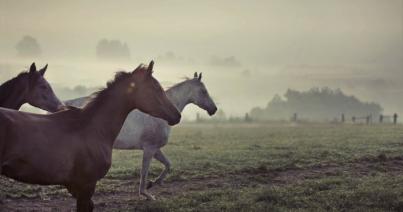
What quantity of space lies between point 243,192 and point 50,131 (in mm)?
5757

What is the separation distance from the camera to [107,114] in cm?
833

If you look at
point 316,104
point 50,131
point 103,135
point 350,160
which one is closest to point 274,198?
point 103,135

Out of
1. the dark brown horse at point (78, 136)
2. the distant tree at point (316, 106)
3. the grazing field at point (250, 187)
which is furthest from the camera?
the distant tree at point (316, 106)

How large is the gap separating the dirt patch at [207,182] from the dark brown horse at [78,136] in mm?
2997

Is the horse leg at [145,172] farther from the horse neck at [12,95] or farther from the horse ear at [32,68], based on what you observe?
the horse ear at [32,68]

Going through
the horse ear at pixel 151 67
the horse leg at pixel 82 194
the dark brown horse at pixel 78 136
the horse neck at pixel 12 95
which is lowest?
the horse leg at pixel 82 194

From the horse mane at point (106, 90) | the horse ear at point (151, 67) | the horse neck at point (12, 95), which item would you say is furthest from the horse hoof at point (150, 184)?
the horse ear at point (151, 67)

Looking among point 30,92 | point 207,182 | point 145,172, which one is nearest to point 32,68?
point 30,92

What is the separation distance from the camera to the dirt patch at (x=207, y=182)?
11062mm

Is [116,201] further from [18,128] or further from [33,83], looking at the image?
[18,128]

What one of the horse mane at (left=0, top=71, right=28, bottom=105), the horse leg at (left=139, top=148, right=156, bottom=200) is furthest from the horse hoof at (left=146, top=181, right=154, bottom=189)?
the horse mane at (left=0, top=71, right=28, bottom=105)

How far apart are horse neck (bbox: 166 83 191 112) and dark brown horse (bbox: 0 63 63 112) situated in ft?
9.53

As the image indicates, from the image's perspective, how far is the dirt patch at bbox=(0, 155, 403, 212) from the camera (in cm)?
1106

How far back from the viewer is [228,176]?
48.9ft
